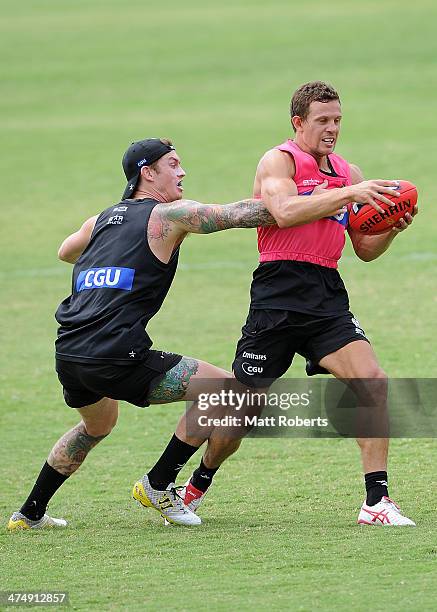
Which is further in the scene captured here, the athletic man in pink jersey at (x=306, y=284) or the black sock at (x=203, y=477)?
the black sock at (x=203, y=477)

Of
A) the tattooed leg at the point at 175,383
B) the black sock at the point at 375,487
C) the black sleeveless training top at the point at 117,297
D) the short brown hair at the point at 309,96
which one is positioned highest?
the short brown hair at the point at 309,96

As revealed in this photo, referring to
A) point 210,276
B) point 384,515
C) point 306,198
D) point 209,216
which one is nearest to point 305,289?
point 306,198

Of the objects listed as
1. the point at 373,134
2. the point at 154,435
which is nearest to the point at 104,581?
the point at 154,435

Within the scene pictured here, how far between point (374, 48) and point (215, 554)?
31.7 m

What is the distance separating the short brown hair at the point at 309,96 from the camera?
6.89 m

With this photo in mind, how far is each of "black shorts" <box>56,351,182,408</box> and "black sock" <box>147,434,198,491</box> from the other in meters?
0.34

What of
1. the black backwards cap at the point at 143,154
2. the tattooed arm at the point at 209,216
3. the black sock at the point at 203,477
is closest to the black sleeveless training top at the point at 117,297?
the tattooed arm at the point at 209,216

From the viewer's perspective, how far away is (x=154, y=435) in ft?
31.1

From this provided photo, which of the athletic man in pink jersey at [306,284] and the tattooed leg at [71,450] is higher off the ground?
the athletic man in pink jersey at [306,284]

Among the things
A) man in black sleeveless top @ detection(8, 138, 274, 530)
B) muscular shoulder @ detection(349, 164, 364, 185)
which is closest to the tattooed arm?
man in black sleeveless top @ detection(8, 138, 274, 530)

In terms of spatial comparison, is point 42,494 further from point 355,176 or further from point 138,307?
point 355,176

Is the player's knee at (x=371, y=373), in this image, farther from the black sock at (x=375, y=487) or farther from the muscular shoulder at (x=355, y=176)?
the muscular shoulder at (x=355, y=176)

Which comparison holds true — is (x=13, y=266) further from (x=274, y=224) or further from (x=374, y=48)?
(x=374, y=48)

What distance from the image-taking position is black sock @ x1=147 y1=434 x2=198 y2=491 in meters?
6.95
